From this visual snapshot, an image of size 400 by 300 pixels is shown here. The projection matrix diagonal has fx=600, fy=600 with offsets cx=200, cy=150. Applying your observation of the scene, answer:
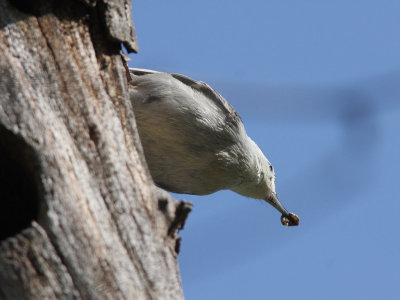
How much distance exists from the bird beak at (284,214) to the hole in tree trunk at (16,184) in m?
3.14

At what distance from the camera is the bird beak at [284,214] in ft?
16.0

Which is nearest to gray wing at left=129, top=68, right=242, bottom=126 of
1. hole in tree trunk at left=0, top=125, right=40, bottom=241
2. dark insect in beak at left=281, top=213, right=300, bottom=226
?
dark insect in beak at left=281, top=213, right=300, bottom=226

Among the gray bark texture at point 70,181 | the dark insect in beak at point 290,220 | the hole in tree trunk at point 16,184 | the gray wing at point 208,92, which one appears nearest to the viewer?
the gray bark texture at point 70,181

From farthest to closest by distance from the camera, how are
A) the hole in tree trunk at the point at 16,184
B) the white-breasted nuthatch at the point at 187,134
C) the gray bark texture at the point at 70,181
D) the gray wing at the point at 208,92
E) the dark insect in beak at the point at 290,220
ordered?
1. the dark insect in beak at the point at 290,220
2. the gray wing at the point at 208,92
3. the white-breasted nuthatch at the point at 187,134
4. the hole in tree trunk at the point at 16,184
5. the gray bark texture at the point at 70,181

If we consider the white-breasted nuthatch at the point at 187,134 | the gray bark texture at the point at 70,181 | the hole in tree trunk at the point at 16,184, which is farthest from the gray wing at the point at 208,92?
the hole in tree trunk at the point at 16,184

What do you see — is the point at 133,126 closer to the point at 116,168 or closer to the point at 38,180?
the point at 116,168

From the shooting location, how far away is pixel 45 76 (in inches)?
80.1

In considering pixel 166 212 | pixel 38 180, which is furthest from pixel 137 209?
pixel 38 180

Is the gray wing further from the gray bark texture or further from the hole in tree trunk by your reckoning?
the hole in tree trunk

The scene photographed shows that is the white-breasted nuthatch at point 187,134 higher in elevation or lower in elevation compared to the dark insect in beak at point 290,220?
higher

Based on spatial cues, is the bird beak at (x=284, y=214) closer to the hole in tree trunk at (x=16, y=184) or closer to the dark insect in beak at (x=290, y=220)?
the dark insect in beak at (x=290, y=220)

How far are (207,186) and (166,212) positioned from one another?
211cm

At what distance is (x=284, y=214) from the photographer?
505 centimetres

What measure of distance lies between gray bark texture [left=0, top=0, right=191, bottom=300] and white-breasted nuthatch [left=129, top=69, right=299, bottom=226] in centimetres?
151
